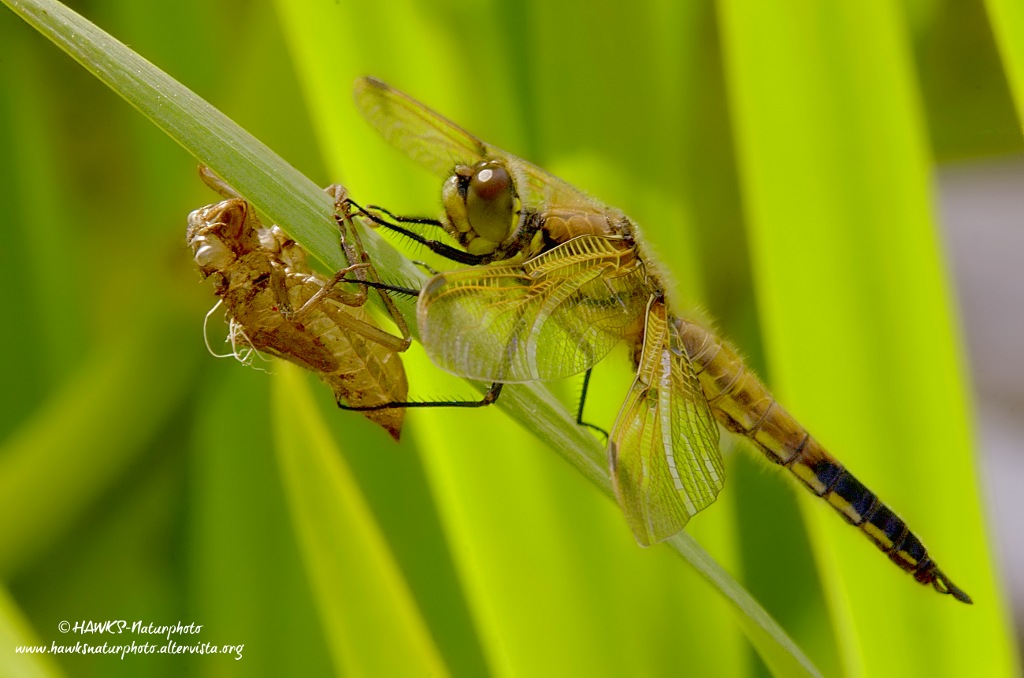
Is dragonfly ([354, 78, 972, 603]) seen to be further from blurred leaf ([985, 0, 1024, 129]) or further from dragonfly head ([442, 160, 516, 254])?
blurred leaf ([985, 0, 1024, 129])

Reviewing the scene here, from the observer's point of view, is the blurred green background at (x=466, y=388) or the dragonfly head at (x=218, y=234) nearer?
the dragonfly head at (x=218, y=234)

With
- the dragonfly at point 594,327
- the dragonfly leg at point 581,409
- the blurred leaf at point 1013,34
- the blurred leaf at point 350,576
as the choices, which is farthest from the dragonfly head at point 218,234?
the blurred leaf at point 1013,34

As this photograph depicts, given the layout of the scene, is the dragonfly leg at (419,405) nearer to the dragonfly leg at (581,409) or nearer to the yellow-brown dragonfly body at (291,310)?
the yellow-brown dragonfly body at (291,310)

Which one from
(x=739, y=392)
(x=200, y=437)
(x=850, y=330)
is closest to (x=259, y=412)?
(x=200, y=437)

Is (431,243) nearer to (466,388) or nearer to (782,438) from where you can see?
(466,388)

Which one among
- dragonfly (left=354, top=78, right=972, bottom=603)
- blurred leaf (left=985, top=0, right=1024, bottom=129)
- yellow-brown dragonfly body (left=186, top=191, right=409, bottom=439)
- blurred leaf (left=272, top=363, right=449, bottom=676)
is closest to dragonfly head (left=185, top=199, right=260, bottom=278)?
yellow-brown dragonfly body (left=186, top=191, right=409, bottom=439)

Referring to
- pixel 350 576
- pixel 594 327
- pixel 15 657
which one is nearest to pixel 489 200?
pixel 594 327
